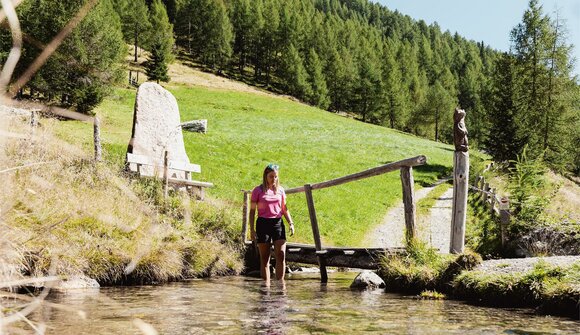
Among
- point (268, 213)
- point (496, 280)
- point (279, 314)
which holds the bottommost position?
point (279, 314)

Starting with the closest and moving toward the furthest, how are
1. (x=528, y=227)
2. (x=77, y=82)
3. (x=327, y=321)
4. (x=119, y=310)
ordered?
(x=327, y=321)
(x=119, y=310)
(x=528, y=227)
(x=77, y=82)

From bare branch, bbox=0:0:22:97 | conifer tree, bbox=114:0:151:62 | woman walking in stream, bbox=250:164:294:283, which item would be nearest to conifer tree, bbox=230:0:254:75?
conifer tree, bbox=114:0:151:62

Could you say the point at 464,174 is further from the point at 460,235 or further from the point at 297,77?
the point at 297,77

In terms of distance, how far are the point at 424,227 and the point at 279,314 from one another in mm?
12707

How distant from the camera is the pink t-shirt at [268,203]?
8.75 m

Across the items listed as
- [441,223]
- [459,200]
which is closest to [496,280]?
[459,200]

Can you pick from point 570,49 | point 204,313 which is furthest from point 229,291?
point 570,49

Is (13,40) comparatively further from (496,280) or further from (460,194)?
(460,194)

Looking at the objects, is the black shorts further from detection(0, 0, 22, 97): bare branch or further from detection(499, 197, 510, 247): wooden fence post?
detection(0, 0, 22, 97): bare branch

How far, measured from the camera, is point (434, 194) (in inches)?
1128

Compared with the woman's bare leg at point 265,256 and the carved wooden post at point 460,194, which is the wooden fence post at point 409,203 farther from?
the woman's bare leg at point 265,256

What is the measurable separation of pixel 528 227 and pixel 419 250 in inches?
121

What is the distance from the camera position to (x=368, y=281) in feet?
28.7

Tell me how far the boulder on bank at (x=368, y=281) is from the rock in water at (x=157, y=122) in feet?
32.1
